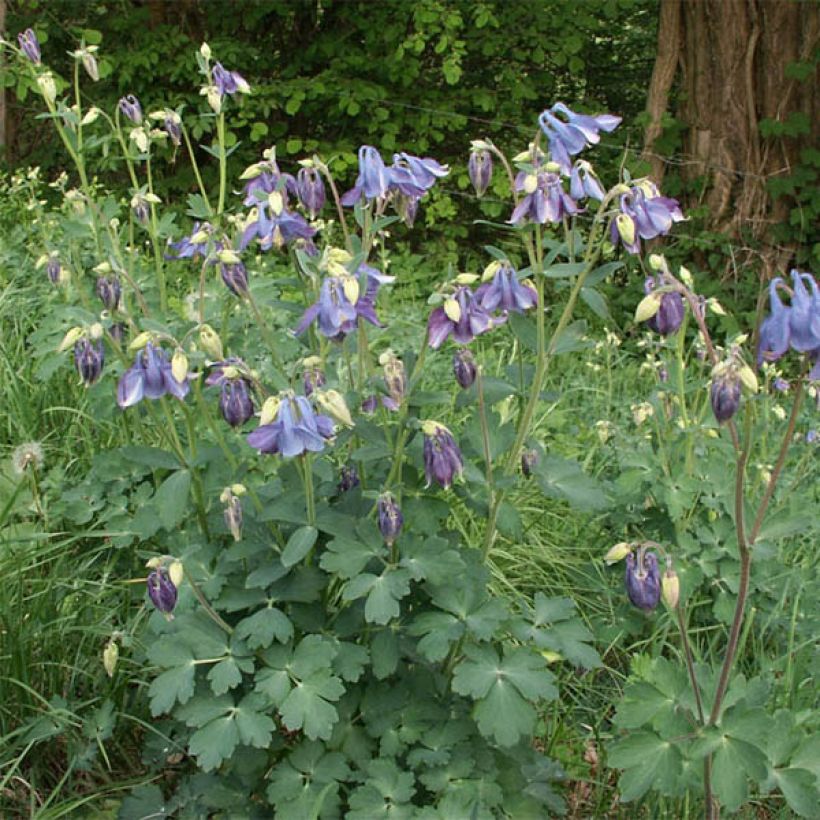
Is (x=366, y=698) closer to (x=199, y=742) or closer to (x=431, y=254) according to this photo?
(x=199, y=742)

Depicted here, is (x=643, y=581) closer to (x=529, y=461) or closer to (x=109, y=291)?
(x=529, y=461)

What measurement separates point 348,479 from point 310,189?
58cm

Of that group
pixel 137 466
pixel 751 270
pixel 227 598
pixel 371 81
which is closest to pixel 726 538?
pixel 227 598

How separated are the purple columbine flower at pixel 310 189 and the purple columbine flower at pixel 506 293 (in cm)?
43

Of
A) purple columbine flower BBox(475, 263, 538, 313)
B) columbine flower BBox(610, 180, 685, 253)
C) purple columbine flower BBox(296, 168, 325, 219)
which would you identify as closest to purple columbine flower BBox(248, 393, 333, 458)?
purple columbine flower BBox(475, 263, 538, 313)

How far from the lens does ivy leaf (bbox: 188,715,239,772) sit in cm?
170

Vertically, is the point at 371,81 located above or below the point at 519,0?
below

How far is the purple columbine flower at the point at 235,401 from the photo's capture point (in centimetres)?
174

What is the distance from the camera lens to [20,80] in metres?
5.76

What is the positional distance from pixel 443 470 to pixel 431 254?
18.4 feet

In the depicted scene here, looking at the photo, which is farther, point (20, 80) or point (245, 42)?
point (245, 42)

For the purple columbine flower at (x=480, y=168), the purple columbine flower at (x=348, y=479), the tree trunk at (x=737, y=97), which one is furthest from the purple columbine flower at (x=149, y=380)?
the tree trunk at (x=737, y=97)

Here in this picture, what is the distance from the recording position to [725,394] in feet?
4.74

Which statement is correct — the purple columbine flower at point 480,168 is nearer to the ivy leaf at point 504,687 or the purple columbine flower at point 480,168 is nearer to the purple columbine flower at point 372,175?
the purple columbine flower at point 372,175
